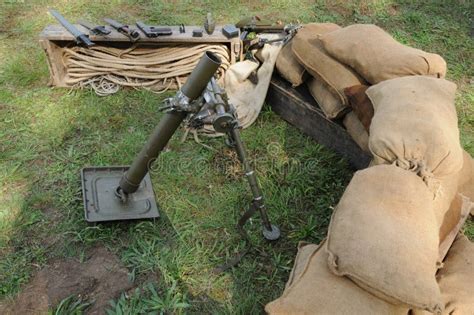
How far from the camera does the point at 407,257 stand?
2041 millimetres

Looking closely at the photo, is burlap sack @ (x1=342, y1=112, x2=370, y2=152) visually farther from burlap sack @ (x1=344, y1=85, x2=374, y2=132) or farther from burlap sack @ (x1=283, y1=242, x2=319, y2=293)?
burlap sack @ (x1=283, y1=242, x2=319, y2=293)

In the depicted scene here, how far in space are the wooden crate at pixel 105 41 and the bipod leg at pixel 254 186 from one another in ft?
6.51

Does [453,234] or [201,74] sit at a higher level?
[201,74]

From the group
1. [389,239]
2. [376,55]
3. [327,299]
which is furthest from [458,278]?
[376,55]

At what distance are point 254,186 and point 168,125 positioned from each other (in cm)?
68

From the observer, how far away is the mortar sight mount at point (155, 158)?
253 centimetres

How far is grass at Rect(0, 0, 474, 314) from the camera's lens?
3000mm

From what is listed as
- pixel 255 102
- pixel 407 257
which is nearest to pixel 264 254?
pixel 407 257

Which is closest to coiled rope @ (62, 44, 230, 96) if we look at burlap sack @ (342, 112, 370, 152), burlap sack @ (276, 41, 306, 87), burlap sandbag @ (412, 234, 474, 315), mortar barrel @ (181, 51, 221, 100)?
burlap sack @ (276, 41, 306, 87)

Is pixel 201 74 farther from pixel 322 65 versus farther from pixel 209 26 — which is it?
pixel 209 26

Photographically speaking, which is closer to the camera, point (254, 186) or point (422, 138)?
point (422, 138)

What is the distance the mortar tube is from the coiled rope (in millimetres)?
1577

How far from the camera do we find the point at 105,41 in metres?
4.42

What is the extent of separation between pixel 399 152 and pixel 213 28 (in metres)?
2.57
